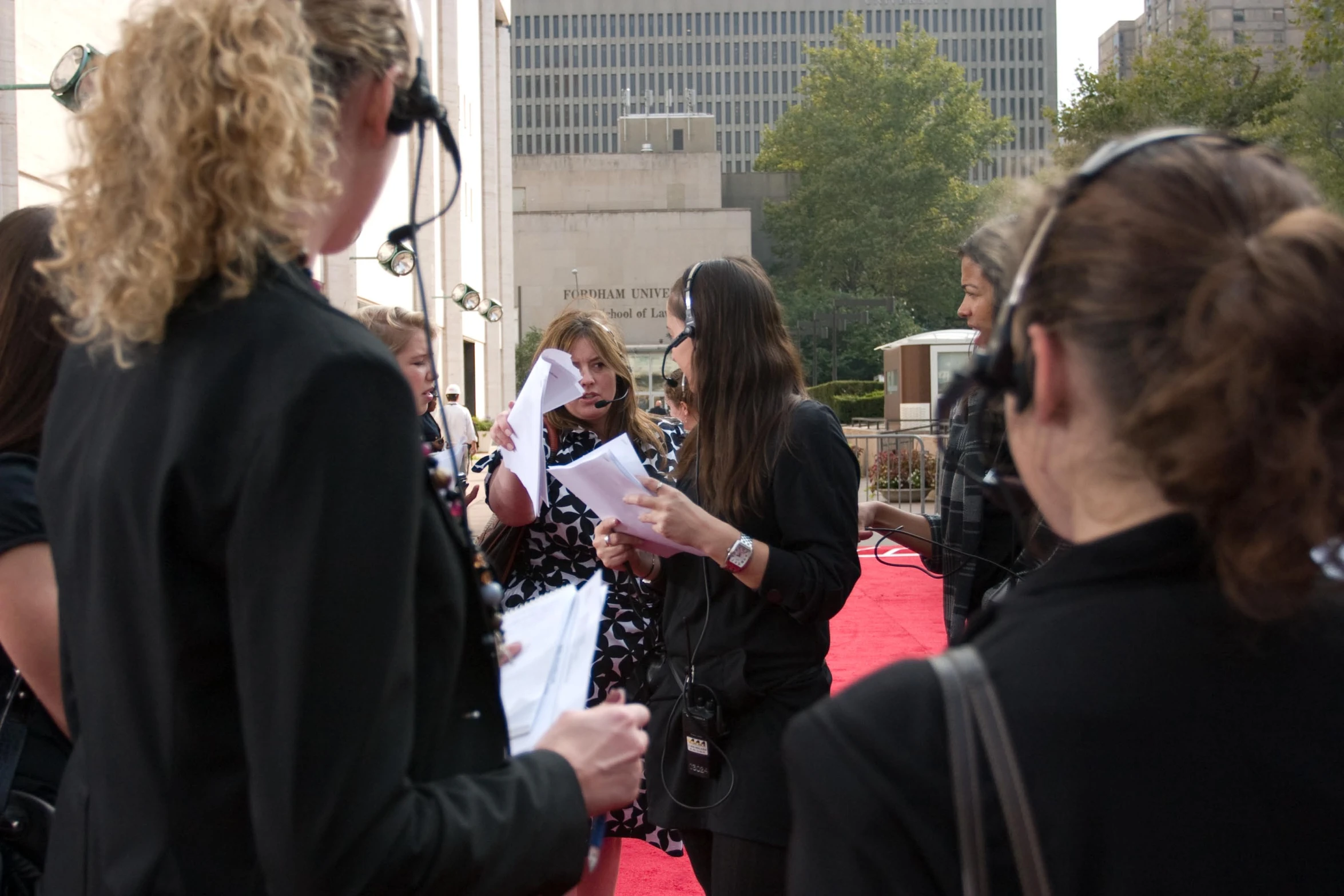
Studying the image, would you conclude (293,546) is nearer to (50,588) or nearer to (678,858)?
(50,588)

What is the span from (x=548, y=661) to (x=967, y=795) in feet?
2.64

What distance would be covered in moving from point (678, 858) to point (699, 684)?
2470 millimetres

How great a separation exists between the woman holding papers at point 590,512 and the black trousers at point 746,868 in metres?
0.62

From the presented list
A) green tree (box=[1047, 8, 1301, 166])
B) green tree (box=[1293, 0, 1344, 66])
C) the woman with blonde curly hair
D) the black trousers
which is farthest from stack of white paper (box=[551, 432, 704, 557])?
green tree (box=[1047, 8, 1301, 166])

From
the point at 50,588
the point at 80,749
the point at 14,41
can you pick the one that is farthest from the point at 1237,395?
the point at 14,41

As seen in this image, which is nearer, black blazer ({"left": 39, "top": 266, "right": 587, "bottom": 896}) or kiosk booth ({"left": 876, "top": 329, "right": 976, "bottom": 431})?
black blazer ({"left": 39, "top": 266, "right": 587, "bottom": 896})

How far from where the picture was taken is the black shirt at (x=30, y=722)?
1.85 meters

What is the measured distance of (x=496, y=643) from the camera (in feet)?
4.54

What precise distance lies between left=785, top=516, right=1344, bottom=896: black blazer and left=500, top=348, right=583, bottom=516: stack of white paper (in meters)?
2.56

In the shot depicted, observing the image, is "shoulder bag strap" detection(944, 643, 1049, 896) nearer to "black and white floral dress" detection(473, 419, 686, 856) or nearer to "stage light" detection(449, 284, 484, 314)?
"black and white floral dress" detection(473, 419, 686, 856)

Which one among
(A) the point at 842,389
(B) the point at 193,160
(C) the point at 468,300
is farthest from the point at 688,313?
(A) the point at 842,389

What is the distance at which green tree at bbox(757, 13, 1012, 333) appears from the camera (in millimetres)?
62719

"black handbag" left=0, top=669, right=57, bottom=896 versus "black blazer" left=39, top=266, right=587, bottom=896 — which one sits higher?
"black blazer" left=39, top=266, right=587, bottom=896

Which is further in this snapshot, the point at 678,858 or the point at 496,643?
the point at 678,858
